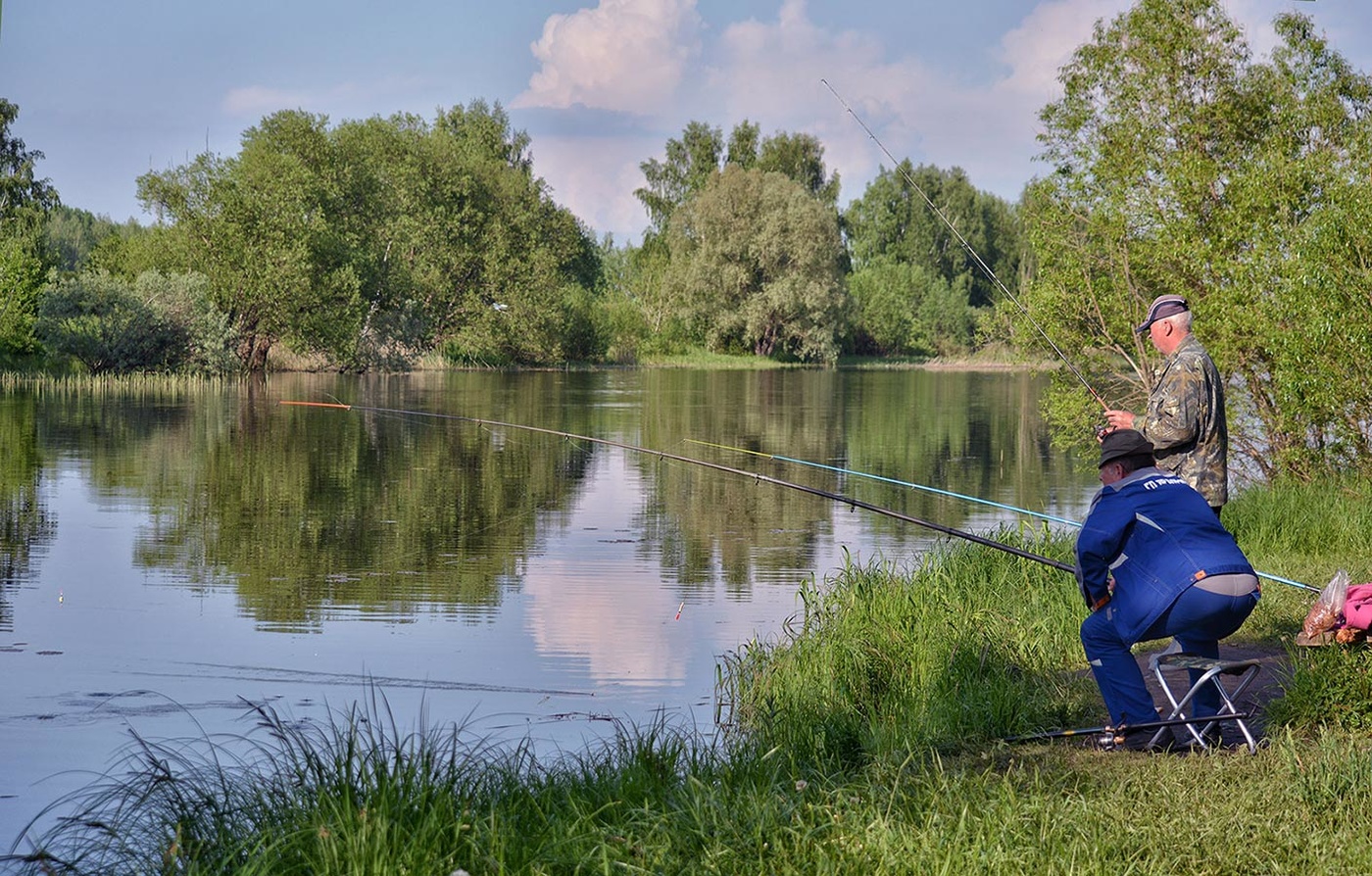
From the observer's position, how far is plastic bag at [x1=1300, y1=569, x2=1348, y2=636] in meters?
5.77

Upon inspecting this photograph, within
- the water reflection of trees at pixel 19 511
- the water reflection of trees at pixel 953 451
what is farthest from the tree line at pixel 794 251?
the water reflection of trees at pixel 19 511

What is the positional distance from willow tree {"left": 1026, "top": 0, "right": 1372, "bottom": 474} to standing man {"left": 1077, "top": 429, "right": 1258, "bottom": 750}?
7530mm

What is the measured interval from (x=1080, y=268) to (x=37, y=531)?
448 inches

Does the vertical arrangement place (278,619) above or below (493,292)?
below

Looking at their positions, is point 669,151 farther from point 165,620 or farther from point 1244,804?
point 1244,804

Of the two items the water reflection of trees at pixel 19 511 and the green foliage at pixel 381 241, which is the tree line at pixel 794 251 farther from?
the water reflection of trees at pixel 19 511

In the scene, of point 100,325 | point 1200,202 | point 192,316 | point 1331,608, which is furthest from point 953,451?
point 192,316

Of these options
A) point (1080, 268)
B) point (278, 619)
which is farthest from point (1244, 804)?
point (1080, 268)

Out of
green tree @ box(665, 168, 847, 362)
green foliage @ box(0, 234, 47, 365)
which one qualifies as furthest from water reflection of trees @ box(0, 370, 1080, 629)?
green tree @ box(665, 168, 847, 362)

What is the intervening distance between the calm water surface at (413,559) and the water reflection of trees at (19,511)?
0.06 m

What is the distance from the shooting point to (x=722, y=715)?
310 inches

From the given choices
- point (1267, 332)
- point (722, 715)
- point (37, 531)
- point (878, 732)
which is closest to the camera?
point (878, 732)

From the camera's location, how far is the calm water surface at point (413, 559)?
8016 millimetres

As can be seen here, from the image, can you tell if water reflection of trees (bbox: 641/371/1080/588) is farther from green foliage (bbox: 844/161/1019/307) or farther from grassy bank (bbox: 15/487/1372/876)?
green foliage (bbox: 844/161/1019/307)
